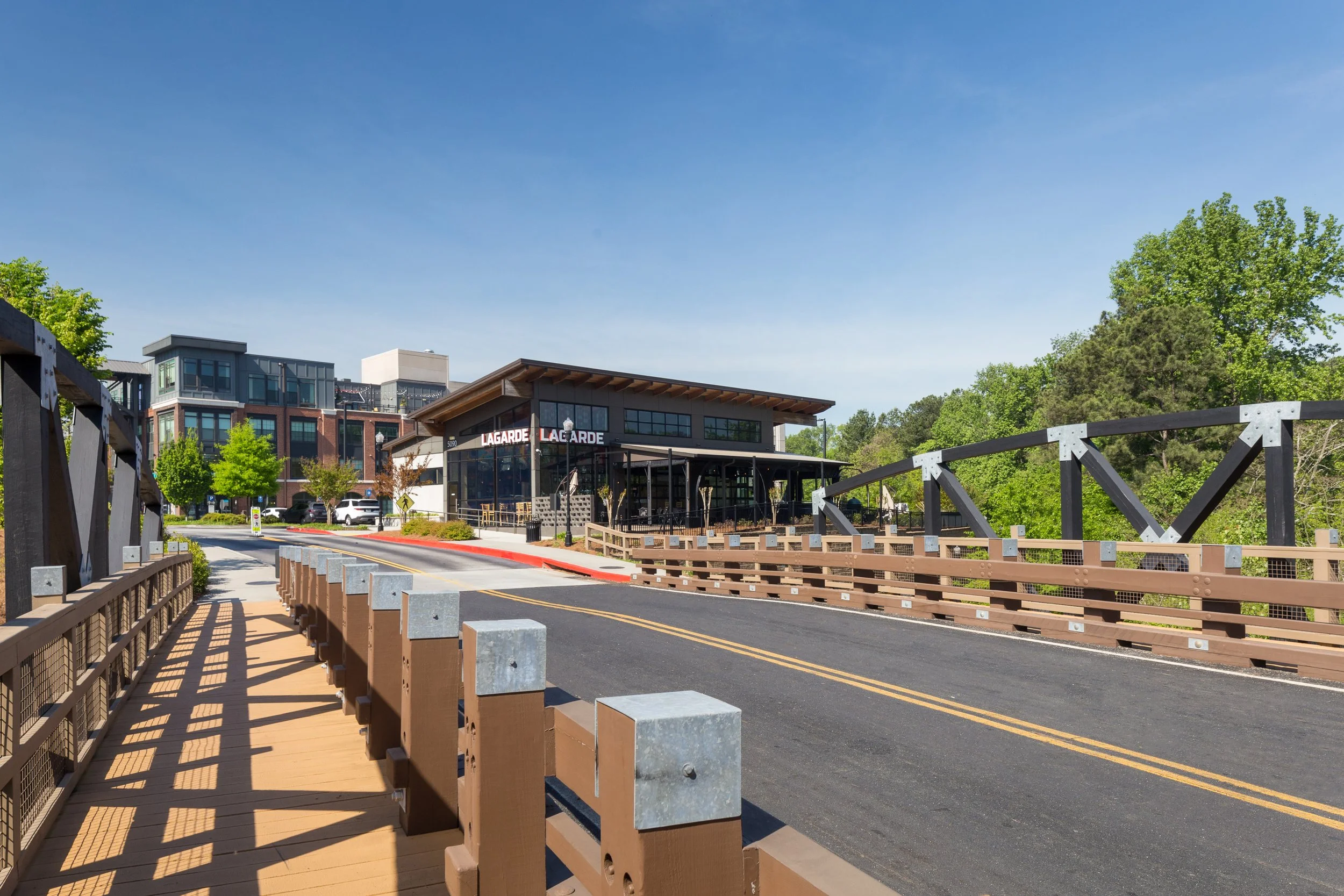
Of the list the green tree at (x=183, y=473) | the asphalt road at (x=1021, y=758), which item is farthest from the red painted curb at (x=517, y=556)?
the green tree at (x=183, y=473)

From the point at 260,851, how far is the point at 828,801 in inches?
127

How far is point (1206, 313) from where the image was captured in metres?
53.7

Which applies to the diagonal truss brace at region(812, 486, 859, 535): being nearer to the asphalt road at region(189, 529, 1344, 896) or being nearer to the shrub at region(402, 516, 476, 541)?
the asphalt road at region(189, 529, 1344, 896)

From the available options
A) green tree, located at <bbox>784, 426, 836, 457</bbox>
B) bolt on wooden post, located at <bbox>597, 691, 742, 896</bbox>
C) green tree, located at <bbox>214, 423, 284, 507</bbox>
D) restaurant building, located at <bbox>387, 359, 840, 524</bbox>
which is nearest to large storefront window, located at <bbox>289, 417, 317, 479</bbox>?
green tree, located at <bbox>214, 423, 284, 507</bbox>

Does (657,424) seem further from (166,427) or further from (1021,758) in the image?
(166,427)

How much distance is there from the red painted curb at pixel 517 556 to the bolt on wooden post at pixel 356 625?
55.3ft

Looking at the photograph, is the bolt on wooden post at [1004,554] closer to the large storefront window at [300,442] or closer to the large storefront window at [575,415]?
the large storefront window at [575,415]

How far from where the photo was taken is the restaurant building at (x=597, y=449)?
4372 cm

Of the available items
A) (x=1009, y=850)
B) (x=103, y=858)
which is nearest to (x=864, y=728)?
(x=1009, y=850)

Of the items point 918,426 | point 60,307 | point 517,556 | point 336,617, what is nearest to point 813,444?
point 918,426

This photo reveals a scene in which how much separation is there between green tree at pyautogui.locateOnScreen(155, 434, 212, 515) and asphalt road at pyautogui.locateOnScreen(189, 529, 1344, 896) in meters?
66.1

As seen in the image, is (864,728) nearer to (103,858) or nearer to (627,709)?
(103,858)

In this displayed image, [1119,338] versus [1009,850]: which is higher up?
[1119,338]

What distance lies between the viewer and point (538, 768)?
108 inches
